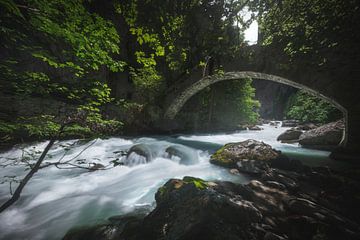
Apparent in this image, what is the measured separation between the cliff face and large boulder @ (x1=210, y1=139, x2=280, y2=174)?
29453 millimetres

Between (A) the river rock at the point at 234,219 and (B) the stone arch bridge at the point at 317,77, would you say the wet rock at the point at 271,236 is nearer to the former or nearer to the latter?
(A) the river rock at the point at 234,219

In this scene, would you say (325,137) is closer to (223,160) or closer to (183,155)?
(223,160)

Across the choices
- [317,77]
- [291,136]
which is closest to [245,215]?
[317,77]

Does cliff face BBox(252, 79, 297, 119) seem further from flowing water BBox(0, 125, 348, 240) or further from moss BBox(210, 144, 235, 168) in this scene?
moss BBox(210, 144, 235, 168)

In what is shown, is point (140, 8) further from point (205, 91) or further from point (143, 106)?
point (205, 91)

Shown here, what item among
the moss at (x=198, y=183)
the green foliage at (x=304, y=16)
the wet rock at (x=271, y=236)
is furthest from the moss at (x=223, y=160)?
the green foliage at (x=304, y=16)

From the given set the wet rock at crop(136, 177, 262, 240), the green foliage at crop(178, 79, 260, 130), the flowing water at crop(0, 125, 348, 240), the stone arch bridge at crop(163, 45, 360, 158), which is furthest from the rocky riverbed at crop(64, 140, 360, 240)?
the green foliage at crop(178, 79, 260, 130)

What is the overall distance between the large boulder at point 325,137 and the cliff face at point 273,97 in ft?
84.6

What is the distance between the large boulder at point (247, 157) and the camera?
457 centimetres

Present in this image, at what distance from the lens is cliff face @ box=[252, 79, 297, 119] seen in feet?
101

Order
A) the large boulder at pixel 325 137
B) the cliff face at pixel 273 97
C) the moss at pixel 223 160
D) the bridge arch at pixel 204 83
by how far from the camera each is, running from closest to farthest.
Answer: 1. the moss at pixel 223 160
2. the large boulder at pixel 325 137
3. the bridge arch at pixel 204 83
4. the cliff face at pixel 273 97

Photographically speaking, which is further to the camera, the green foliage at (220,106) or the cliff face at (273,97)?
the cliff face at (273,97)

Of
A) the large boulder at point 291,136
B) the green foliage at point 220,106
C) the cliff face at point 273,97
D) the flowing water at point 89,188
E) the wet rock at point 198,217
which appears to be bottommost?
the flowing water at point 89,188

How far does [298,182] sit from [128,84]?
42.4 feet
